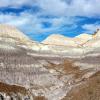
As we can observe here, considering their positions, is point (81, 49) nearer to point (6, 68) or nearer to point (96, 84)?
point (6, 68)

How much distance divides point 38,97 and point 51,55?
276 ft

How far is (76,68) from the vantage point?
15375 centimetres

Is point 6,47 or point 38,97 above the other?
point 6,47

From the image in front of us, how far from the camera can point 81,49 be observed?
187750mm

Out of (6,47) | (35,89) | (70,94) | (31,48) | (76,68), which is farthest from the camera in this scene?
(31,48)

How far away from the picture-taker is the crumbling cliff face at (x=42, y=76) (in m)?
82.8

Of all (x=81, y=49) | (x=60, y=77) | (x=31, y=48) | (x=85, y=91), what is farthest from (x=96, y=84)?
(x=81, y=49)

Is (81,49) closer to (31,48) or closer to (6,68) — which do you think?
(31,48)

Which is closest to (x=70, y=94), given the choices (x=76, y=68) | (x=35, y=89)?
(x=35, y=89)

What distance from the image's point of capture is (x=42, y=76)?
113 metres

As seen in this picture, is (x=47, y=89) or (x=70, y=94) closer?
(x=70, y=94)

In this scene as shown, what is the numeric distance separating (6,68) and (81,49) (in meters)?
88.2

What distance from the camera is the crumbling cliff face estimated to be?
8281 centimetres

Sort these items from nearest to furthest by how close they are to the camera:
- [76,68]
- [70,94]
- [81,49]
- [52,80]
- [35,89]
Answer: [70,94] → [35,89] → [52,80] → [76,68] → [81,49]
